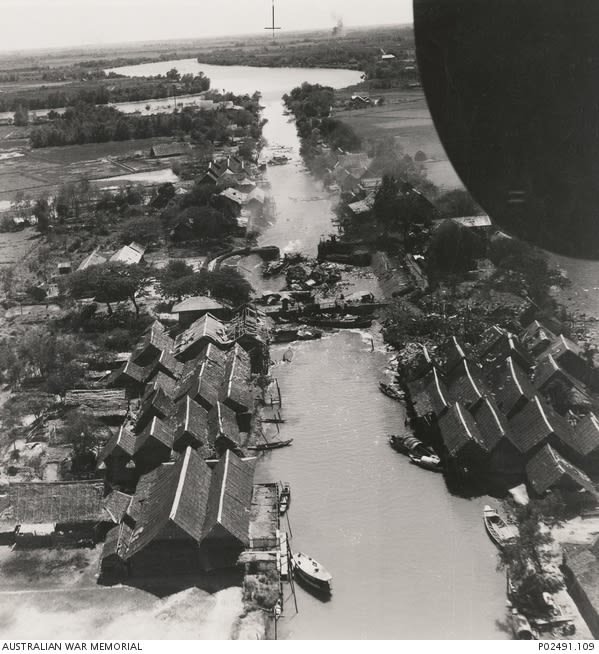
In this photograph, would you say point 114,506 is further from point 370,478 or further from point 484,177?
point 484,177

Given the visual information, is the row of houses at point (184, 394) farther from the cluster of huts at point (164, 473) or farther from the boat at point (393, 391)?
the boat at point (393, 391)

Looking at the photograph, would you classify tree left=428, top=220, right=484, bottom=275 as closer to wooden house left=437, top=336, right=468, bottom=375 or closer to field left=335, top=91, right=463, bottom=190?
wooden house left=437, top=336, right=468, bottom=375

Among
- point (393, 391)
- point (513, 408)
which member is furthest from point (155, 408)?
point (513, 408)

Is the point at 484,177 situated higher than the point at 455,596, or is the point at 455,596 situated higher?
the point at 484,177

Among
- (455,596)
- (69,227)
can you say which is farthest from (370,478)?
(69,227)

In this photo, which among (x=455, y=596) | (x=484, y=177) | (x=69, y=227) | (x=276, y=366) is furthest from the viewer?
(x=69, y=227)

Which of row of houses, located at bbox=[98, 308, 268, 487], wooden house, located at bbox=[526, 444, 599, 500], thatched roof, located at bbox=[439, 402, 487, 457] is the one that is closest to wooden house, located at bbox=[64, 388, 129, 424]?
row of houses, located at bbox=[98, 308, 268, 487]

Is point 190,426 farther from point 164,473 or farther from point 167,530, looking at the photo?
point 167,530
